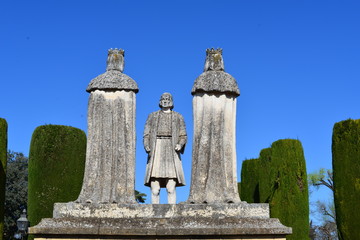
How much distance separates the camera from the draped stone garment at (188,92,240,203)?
437 inches

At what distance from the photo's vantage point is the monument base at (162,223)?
33.1 feet

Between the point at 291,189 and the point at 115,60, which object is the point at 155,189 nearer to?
the point at 115,60

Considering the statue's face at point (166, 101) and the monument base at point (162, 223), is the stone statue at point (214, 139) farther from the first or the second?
the statue's face at point (166, 101)

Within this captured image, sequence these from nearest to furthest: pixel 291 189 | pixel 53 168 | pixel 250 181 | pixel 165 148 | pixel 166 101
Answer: pixel 165 148, pixel 166 101, pixel 291 189, pixel 53 168, pixel 250 181

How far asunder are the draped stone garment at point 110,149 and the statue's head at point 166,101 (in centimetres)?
100

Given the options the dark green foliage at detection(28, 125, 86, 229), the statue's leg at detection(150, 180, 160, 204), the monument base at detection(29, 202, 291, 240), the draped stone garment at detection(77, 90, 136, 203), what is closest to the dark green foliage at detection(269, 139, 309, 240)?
the dark green foliage at detection(28, 125, 86, 229)

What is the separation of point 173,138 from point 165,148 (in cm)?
29

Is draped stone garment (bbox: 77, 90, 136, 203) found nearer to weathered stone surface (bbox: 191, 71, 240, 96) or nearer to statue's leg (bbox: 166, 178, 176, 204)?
statue's leg (bbox: 166, 178, 176, 204)

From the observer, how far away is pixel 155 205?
10.6 metres

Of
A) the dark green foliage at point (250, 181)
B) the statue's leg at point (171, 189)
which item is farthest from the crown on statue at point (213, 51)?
the dark green foliage at point (250, 181)

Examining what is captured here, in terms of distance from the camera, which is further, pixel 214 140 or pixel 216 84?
pixel 216 84

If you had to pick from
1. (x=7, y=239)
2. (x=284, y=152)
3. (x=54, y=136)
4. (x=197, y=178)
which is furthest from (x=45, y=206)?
(x=7, y=239)

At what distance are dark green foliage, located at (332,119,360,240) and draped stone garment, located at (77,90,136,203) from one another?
21.7ft

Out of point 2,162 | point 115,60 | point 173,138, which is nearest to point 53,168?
point 2,162
